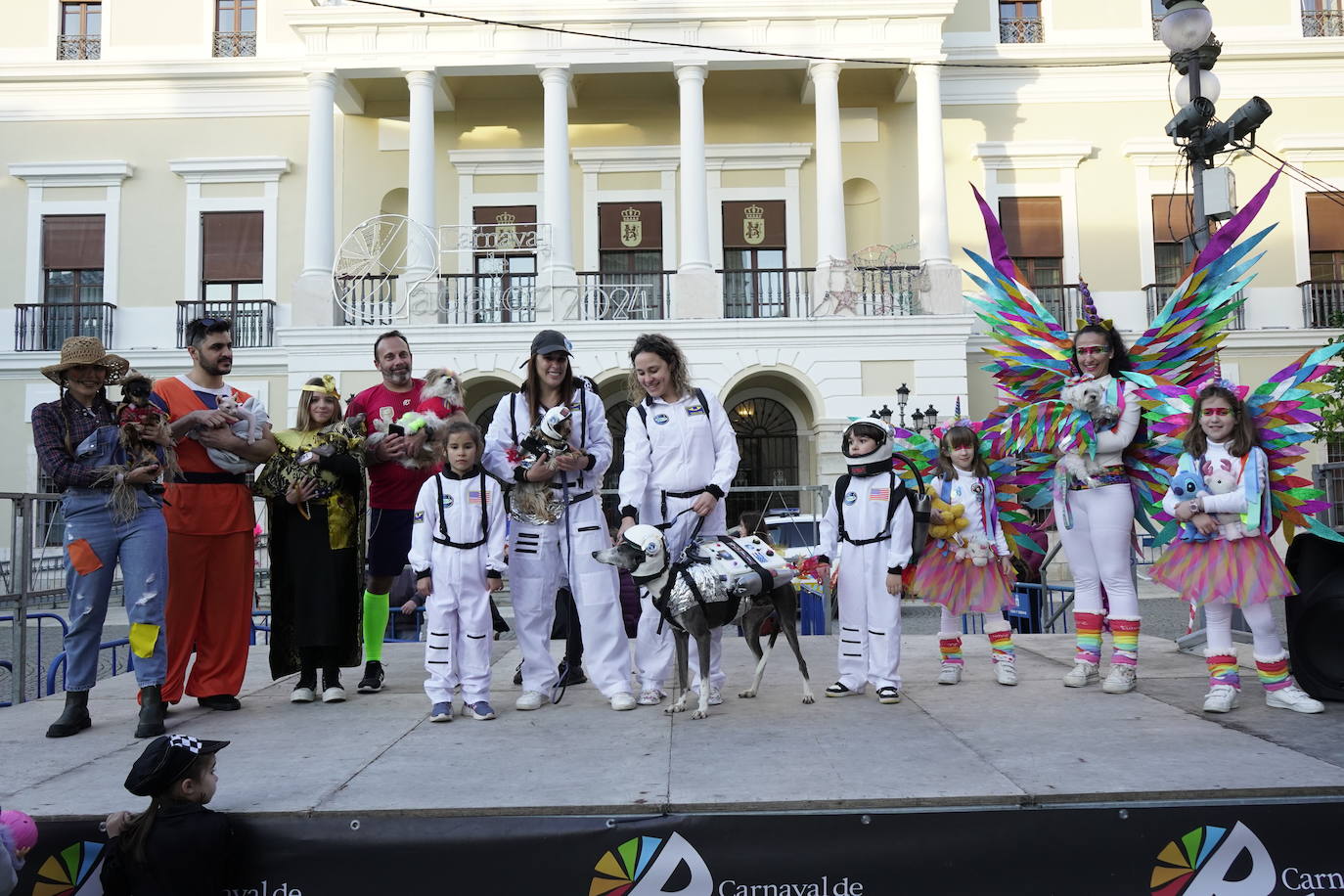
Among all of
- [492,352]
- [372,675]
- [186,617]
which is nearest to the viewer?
[186,617]

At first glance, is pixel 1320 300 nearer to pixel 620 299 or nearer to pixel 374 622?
pixel 620 299

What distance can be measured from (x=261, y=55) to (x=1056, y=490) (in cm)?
2242

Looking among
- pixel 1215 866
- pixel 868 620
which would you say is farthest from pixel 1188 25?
pixel 1215 866

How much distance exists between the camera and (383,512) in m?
6.16

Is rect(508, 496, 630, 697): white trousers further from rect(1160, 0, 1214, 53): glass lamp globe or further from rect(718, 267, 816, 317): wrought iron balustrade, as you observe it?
rect(718, 267, 816, 317): wrought iron balustrade

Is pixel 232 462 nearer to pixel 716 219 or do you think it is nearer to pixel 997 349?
pixel 997 349

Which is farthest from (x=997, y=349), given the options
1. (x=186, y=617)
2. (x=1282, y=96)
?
(x=1282, y=96)

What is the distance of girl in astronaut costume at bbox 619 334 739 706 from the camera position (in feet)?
17.9

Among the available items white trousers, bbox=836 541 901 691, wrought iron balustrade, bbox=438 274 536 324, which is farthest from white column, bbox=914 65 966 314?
white trousers, bbox=836 541 901 691

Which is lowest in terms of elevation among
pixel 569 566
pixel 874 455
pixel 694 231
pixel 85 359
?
pixel 569 566

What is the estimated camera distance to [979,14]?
2291 centimetres

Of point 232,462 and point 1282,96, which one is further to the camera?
point 1282,96

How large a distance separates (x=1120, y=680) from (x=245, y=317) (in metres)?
21.3

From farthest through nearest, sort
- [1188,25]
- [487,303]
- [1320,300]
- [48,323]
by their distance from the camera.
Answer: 1. [48,323]
2. [1320,300]
3. [487,303]
4. [1188,25]
